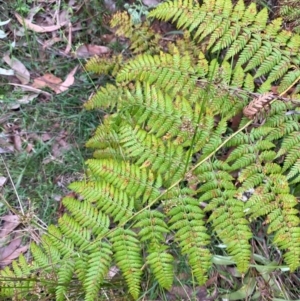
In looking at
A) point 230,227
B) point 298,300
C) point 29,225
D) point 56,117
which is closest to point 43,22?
point 56,117

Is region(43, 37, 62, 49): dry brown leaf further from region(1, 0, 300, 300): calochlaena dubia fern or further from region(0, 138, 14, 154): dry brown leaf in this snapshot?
region(1, 0, 300, 300): calochlaena dubia fern

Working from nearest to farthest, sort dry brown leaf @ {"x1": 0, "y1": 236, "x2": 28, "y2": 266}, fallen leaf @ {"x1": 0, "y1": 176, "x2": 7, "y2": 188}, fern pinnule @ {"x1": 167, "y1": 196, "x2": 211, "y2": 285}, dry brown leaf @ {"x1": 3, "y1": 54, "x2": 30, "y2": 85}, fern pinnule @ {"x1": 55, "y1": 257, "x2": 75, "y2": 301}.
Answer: fern pinnule @ {"x1": 167, "y1": 196, "x2": 211, "y2": 285} → fern pinnule @ {"x1": 55, "y1": 257, "x2": 75, "y2": 301} → dry brown leaf @ {"x1": 0, "y1": 236, "x2": 28, "y2": 266} → fallen leaf @ {"x1": 0, "y1": 176, "x2": 7, "y2": 188} → dry brown leaf @ {"x1": 3, "y1": 54, "x2": 30, "y2": 85}

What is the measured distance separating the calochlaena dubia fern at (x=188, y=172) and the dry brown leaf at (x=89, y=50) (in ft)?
2.37

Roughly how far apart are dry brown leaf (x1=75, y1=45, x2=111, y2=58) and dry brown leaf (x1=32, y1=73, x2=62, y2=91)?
0.24 m

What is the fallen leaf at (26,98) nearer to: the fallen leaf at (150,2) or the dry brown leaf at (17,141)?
the dry brown leaf at (17,141)

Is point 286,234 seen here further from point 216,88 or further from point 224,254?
point 216,88

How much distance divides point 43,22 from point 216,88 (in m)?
1.60

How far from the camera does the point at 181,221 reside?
231 cm

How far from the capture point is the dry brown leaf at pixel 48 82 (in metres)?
3.24

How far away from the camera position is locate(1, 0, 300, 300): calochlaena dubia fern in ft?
7.50

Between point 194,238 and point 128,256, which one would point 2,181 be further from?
point 194,238

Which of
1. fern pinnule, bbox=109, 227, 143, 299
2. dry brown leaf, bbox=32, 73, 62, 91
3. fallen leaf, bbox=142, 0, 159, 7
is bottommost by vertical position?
dry brown leaf, bbox=32, 73, 62, 91

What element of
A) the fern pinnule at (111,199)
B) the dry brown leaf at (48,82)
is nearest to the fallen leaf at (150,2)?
the dry brown leaf at (48,82)

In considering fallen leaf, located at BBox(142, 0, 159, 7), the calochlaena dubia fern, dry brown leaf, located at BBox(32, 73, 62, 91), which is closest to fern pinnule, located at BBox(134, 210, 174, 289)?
the calochlaena dubia fern
